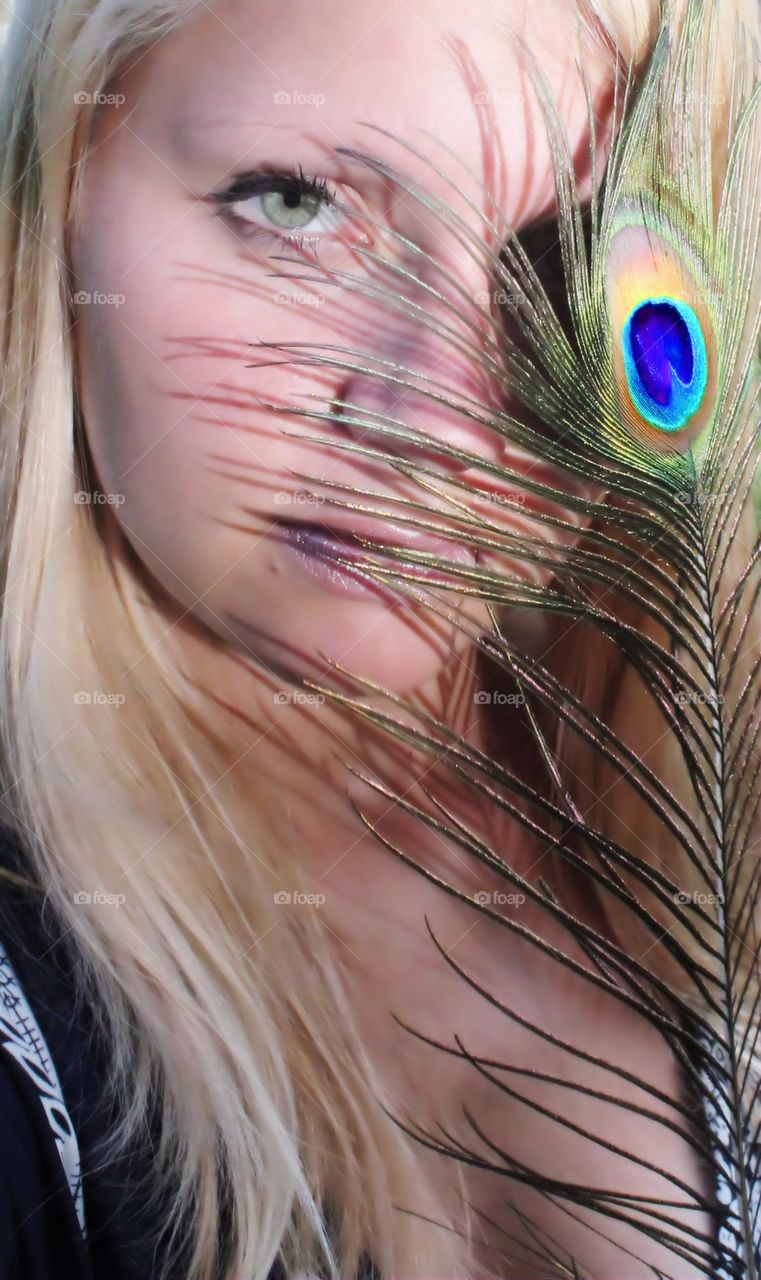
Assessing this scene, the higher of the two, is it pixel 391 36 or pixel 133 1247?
pixel 391 36

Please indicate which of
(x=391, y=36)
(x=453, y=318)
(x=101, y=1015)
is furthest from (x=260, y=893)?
(x=391, y=36)

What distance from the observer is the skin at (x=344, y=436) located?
0.56m

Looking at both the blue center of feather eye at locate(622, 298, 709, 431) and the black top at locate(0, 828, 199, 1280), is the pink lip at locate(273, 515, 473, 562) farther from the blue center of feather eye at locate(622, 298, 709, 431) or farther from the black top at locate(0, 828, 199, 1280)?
the black top at locate(0, 828, 199, 1280)

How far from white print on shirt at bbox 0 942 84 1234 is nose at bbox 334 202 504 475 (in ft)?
1.27

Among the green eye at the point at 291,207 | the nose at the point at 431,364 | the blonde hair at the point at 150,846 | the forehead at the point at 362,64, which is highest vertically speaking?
the forehead at the point at 362,64

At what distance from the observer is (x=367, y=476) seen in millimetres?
576

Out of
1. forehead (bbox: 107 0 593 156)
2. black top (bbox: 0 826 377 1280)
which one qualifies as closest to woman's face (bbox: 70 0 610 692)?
forehead (bbox: 107 0 593 156)

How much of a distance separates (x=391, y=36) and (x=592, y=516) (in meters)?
0.29

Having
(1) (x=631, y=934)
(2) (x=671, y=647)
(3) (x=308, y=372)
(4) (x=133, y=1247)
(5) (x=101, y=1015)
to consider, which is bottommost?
(4) (x=133, y=1247)

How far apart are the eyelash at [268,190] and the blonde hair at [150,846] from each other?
0.10 m

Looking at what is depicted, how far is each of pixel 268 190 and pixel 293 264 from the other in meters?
0.04

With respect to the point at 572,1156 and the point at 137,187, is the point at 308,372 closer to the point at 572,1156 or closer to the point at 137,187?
the point at 137,187

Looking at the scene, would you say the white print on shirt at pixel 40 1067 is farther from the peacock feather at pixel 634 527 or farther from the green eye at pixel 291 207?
the green eye at pixel 291 207

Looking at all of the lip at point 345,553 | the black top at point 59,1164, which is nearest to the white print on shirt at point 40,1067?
the black top at point 59,1164
